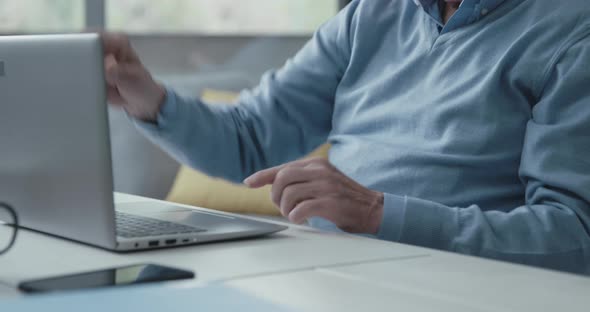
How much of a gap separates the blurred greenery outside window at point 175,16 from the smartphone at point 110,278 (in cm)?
215

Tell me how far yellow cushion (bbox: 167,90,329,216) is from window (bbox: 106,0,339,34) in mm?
738

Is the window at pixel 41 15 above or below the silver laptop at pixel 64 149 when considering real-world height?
below

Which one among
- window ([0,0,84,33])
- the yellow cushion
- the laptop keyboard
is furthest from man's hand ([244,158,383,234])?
window ([0,0,84,33])

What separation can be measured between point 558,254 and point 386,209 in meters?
0.24

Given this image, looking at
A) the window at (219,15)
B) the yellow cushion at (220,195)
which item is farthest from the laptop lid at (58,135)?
the window at (219,15)

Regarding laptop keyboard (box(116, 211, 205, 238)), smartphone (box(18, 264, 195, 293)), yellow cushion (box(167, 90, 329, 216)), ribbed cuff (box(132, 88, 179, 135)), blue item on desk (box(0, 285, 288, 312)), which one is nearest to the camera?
blue item on desk (box(0, 285, 288, 312))

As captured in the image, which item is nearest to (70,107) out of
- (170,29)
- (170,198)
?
(170,198)

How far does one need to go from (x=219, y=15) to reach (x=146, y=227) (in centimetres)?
224

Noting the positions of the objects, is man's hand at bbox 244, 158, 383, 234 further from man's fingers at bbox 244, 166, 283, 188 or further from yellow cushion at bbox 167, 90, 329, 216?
yellow cushion at bbox 167, 90, 329, 216

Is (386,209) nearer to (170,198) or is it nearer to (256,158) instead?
(256,158)

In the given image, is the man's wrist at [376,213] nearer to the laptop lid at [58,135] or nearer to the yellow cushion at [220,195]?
the laptop lid at [58,135]

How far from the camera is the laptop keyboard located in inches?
42.6

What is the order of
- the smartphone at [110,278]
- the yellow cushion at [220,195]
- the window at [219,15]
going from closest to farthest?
the smartphone at [110,278] < the yellow cushion at [220,195] < the window at [219,15]

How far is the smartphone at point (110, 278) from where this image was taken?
831 millimetres
